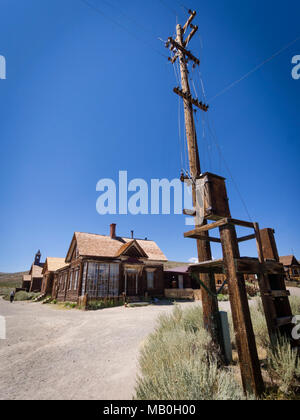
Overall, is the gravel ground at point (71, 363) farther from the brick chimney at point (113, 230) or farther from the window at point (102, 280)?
the brick chimney at point (113, 230)

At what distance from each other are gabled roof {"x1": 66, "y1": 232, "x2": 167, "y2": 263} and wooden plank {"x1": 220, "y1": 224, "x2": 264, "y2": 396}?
15767 millimetres

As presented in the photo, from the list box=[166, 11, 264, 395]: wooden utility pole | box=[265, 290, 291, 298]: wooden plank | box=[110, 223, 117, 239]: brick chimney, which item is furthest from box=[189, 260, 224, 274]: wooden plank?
box=[110, 223, 117, 239]: brick chimney

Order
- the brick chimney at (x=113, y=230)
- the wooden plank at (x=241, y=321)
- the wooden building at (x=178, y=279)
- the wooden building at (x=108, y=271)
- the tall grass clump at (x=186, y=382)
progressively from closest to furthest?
the tall grass clump at (x=186, y=382) → the wooden plank at (x=241, y=321) → the wooden building at (x=108, y=271) → the brick chimney at (x=113, y=230) → the wooden building at (x=178, y=279)

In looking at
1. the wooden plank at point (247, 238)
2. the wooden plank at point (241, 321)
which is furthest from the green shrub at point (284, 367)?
the wooden plank at point (247, 238)

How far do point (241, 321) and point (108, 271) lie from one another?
16.5 m

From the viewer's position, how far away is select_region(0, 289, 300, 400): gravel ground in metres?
3.80

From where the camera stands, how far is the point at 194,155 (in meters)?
6.49

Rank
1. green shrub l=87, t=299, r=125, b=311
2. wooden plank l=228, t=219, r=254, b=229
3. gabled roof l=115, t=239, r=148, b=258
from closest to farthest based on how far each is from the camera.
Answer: wooden plank l=228, t=219, r=254, b=229 < green shrub l=87, t=299, r=125, b=311 < gabled roof l=115, t=239, r=148, b=258

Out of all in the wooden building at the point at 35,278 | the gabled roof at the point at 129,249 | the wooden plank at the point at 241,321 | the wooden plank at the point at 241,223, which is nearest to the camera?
the wooden plank at the point at 241,321

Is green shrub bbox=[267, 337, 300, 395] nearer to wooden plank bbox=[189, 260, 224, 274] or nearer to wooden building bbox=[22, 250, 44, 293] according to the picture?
wooden plank bbox=[189, 260, 224, 274]

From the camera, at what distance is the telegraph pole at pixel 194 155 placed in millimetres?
4980

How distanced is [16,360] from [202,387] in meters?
5.41

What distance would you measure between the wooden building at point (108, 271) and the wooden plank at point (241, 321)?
15383 mm

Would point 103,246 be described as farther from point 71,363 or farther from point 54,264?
point 71,363
